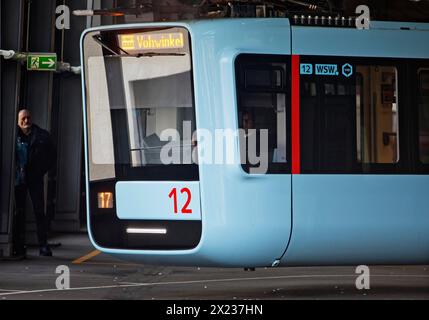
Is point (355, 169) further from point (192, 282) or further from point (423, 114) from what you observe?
point (192, 282)

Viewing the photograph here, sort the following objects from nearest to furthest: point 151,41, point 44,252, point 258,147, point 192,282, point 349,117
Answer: point 258,147 → point 151,41 → point 349,117 → point 192,282 → point 44,252

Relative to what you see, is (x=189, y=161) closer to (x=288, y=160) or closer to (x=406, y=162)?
(x=288, y=160)

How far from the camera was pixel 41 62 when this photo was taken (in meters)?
18.3

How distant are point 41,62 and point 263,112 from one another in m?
6.09

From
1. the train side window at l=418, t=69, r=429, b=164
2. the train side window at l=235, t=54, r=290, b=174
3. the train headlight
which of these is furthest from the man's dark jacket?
the train side window at l=418, t=69, r=429, b=164

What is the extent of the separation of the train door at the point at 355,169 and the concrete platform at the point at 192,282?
1.70 feet

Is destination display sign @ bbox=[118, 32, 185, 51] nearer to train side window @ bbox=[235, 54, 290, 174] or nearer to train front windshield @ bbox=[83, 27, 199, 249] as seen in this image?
train front windshield @ bbox=[83, 27, 199, 249]

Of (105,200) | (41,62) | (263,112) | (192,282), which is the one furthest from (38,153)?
(263,112)

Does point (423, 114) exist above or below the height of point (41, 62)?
below

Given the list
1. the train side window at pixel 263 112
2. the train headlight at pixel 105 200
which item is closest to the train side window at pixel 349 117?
the train side window at pixel 263 112

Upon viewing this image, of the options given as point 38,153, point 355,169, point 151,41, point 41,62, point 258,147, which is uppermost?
point 41,62

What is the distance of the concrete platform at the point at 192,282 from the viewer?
43.5 feet

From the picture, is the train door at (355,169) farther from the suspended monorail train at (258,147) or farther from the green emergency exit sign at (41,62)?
the green emergency exit sign at (41,62)

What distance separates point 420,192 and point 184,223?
8.10ft
